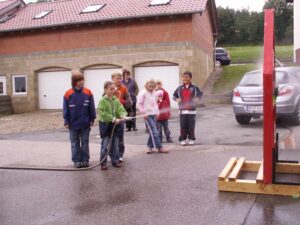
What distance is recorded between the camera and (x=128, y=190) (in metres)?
6.05

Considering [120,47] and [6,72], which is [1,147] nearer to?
[120,47]

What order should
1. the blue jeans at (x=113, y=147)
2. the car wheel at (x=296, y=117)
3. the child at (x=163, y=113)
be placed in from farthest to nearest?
1. the car wheel at (x=296, y=117)
2. the child at (x=163, y=113)
3. the blue jeans at (x=113, y=147)

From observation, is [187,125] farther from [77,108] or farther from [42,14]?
[42,14]

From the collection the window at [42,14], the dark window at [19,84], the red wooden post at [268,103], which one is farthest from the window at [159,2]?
the red wooden post at [268,103]

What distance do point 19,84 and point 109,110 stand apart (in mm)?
20356

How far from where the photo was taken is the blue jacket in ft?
24.8

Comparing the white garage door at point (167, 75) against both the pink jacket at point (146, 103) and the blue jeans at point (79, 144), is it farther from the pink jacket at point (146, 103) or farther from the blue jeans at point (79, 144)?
the blue jeans at point (79, 144)

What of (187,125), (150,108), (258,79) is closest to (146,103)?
(150,108)

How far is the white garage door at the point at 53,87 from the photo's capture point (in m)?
25.2

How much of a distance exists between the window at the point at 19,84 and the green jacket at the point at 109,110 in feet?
64.8

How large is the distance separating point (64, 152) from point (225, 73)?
20.2 metres

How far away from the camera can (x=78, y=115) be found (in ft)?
24.8

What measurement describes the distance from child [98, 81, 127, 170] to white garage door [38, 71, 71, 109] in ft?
58.1

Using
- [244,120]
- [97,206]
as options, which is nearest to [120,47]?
[244,120]
